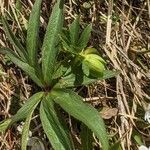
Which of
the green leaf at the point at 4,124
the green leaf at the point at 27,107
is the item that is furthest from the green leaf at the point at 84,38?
the green leaf at the point at 4,124

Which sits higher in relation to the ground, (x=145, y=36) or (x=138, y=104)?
(x=145, y=36)

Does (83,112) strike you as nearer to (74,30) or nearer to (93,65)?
(93,65)

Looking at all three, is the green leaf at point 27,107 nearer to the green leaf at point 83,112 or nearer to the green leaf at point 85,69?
the green leaf at point 83,112

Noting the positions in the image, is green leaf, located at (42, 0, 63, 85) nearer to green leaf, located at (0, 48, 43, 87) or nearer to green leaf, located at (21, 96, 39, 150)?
green leaf, located at (0, 48, 43, 87)

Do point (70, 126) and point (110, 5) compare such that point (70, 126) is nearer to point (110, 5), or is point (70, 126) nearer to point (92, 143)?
point (92, 143)

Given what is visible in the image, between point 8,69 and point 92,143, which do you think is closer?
point 92,143

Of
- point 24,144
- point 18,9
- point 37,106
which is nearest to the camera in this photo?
point 24,144

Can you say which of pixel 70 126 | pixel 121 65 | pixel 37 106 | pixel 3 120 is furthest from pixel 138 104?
pixel 3 120

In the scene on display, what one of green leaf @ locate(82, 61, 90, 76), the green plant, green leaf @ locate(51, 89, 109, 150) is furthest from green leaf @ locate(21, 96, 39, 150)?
green leaf @ locate(82, 61, 90, 76)

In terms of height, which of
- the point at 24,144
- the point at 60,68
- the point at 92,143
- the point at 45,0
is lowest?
the point at 92,143
